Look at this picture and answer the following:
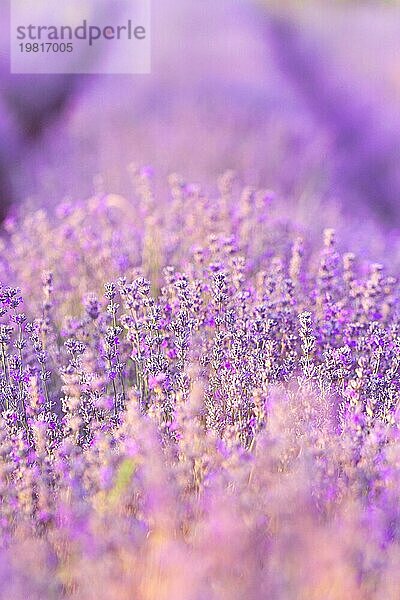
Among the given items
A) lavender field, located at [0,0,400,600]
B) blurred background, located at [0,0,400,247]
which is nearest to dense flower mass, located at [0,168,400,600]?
lavender field, located at [0,0,400,600]

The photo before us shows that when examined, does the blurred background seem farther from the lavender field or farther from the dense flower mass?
the dense flower mass

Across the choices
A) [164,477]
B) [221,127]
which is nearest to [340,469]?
[164,477]

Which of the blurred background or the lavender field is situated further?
the blurred background

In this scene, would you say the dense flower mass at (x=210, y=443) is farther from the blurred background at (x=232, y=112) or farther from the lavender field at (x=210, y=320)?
the blurred background at (x=232, y=112)

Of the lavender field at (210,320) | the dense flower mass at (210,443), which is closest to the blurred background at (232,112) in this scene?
the lavender field at (210,320)

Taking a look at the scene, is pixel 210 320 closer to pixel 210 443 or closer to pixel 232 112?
pixel 210 443

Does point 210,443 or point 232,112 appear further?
point 232,112

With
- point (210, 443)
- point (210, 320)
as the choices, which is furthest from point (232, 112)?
point (210, 443)
